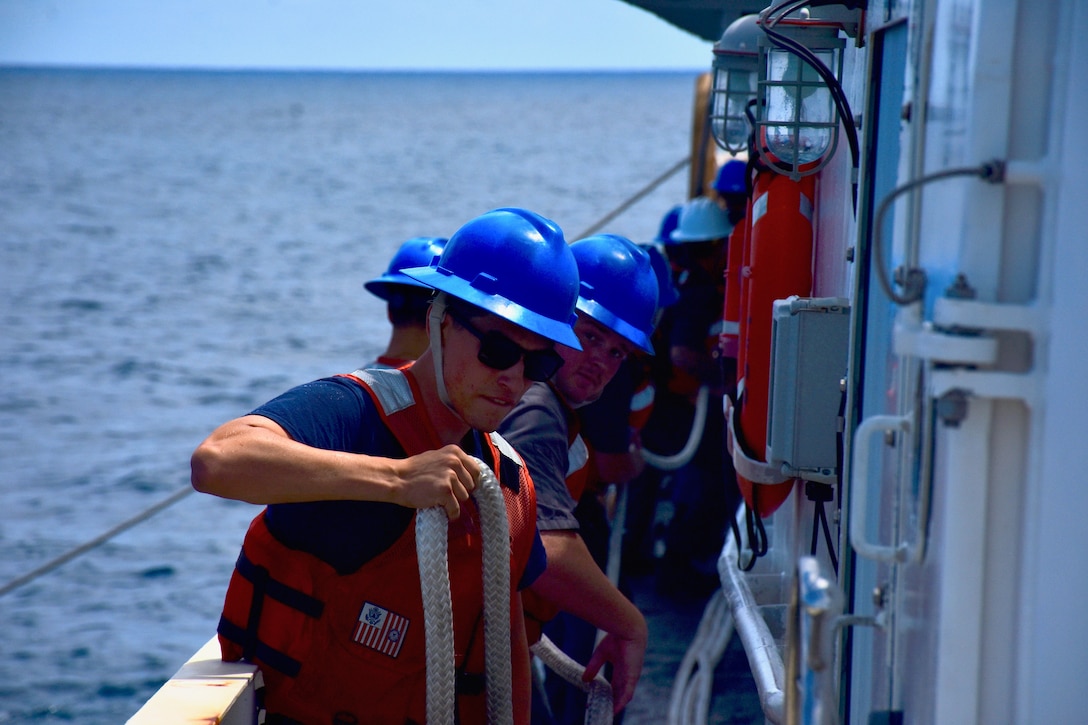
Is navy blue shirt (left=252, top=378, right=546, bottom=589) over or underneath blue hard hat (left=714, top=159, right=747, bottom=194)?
underneath

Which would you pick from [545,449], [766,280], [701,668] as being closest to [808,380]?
[766,280]

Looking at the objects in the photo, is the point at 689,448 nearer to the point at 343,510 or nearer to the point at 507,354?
the point at 507,354

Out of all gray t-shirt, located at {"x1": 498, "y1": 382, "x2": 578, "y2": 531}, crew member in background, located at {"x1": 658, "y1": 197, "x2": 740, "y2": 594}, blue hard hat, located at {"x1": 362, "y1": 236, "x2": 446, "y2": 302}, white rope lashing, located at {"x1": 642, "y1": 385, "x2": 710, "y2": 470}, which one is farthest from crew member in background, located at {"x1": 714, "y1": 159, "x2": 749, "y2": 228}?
gray t-shirt, located at {"x1": 498, "y1": 382, "x2": 578, "y2": 531}

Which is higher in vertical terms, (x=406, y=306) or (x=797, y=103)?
(x=797, y=103)

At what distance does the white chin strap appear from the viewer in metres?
2.54

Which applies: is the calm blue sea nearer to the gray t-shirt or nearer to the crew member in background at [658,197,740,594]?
the crew member in background at [658,197,740,594]

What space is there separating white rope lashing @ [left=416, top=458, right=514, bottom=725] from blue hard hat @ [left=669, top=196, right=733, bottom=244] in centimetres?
458

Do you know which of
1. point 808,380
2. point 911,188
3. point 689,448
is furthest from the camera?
point 689,448

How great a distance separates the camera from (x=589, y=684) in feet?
10.9

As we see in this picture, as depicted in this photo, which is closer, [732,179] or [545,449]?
[545,449]

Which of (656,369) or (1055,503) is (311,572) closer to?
(1055,503)

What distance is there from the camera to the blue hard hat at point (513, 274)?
8.49ft

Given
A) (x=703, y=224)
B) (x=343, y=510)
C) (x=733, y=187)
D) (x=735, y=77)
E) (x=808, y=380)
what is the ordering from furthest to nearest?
(x=703, y=224), (x=733, y=187), (x=735, y=77), (x=808, y=380), (x=343, y=510)

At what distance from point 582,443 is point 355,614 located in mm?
1298
